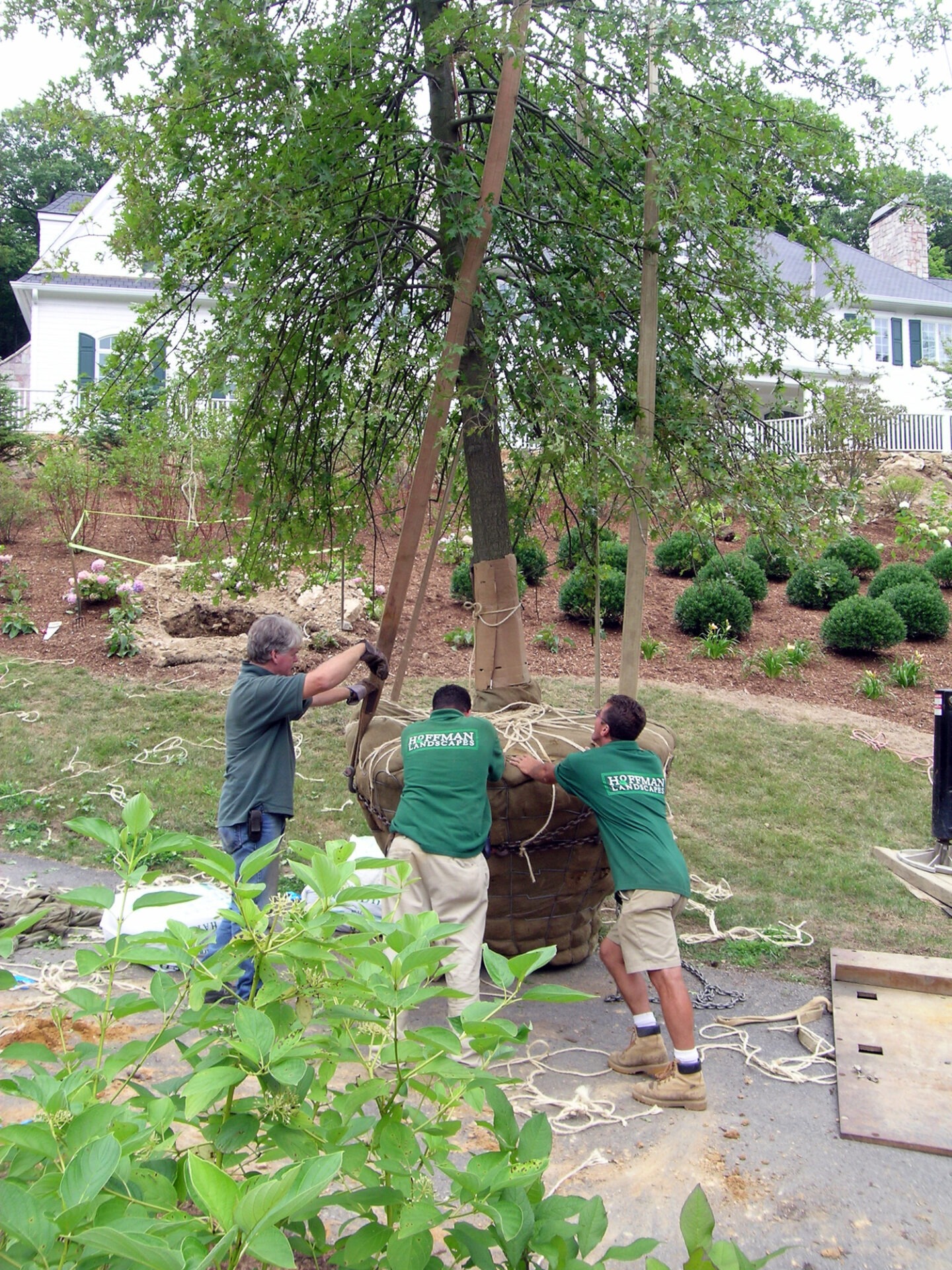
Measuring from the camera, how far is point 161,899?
1.43m

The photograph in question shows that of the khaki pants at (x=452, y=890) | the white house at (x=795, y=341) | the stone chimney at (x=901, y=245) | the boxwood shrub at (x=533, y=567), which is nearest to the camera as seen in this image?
the khaki pants at (x=452, y=890)

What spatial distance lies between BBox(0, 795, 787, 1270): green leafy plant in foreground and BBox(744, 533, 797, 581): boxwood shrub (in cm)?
358

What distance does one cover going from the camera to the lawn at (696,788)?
5.93 meters

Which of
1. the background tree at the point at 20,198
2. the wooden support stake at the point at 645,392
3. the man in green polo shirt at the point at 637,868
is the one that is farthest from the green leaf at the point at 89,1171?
the background tree at the point at 20,198

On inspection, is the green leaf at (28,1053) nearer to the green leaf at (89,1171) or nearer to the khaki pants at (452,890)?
the green leaf at (89,1171)

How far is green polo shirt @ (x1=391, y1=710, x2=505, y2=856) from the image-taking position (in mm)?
3994

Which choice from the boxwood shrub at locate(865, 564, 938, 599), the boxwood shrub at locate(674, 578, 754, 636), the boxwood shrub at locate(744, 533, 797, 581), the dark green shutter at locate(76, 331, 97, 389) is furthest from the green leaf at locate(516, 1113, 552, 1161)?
the dark green shutter at locate(76, 331, 97, 389)

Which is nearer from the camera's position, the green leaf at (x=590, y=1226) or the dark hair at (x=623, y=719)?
the green leaf at (x=590, y=1226)

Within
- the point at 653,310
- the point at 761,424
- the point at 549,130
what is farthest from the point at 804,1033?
the point at 549,130

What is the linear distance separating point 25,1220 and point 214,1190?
197 mm

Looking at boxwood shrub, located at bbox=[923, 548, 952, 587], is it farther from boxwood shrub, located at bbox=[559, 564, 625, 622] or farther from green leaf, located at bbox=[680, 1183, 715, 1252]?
green leaf, located at bbox=[680, 1183, 715, 1252]

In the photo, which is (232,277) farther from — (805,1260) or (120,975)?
(805,1260)

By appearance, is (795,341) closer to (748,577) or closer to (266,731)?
(748,577)

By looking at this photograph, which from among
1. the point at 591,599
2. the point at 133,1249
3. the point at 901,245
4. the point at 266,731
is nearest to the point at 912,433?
the point at 901,245
